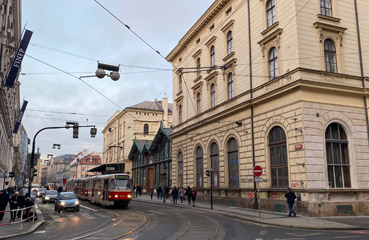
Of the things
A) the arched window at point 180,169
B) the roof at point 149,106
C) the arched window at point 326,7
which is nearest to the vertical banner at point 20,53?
the arched window at point 326,7

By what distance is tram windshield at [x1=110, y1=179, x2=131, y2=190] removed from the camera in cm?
2558

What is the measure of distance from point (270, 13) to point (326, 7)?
368cm

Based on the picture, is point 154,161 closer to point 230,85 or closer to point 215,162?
point 215,162

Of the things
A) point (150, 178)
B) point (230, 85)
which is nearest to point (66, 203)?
point (230, 85)

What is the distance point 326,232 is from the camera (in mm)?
13508

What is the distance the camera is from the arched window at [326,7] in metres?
22.0

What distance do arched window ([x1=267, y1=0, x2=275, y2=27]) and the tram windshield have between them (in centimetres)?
1587

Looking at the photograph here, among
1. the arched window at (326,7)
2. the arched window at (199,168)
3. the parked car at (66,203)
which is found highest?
the arched window at (326,7)

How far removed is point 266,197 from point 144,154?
111ft

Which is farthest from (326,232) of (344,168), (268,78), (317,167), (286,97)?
(268,78)

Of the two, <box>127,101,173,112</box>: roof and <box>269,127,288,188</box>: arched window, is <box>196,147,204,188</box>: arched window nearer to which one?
<box>269,127,288,188</box>: arched window

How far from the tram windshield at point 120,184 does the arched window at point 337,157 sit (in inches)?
571

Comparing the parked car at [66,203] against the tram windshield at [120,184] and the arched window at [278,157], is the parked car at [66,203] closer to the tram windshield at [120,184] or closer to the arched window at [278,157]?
A: the tram windshield at [120,184]

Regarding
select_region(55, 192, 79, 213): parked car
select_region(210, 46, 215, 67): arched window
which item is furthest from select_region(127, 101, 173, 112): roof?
select_region(55, 192, 79, 213): parked car
